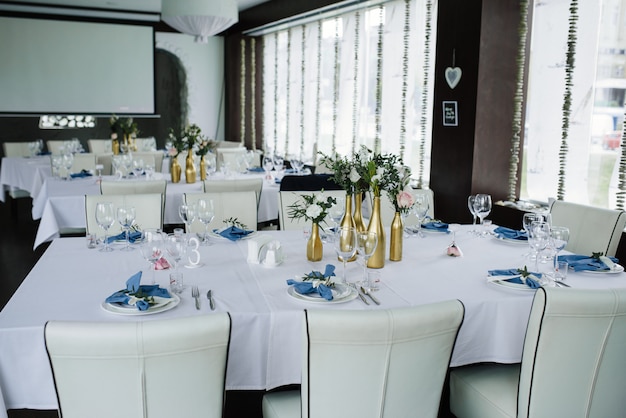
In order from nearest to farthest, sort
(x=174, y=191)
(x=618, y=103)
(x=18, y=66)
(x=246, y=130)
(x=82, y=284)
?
(x=82, y=284) → (x=618, y=103) → (x=174, y=191) → (x=18, y=66) → (x=246, y=130)

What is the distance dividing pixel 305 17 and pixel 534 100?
4.47 meters

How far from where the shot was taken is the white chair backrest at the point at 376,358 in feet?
5.63

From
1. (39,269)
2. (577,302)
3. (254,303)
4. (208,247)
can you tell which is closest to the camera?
(577,302)

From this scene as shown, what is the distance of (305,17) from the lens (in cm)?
891

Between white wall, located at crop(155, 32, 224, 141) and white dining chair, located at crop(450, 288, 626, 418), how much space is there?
11.1 metres

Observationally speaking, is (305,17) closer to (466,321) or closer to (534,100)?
(534,100)

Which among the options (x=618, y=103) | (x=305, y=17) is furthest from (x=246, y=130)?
(x=618, y=103)

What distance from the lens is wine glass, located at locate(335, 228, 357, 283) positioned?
8.70 ft

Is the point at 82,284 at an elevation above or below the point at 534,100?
below

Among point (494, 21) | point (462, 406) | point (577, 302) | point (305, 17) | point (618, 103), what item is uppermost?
point (305, 17)

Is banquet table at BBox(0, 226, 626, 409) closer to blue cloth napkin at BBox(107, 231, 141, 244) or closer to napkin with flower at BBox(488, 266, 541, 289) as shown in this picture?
napkin with flower at BBox(488, 266, 541, 289)

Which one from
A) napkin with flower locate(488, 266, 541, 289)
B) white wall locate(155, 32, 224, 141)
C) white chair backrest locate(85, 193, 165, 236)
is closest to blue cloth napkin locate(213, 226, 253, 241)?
white chair backrest locate(85, 193, 165, 236)

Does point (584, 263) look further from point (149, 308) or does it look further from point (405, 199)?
point (149, 308)

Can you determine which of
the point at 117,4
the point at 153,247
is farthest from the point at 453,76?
the point at 117,4
